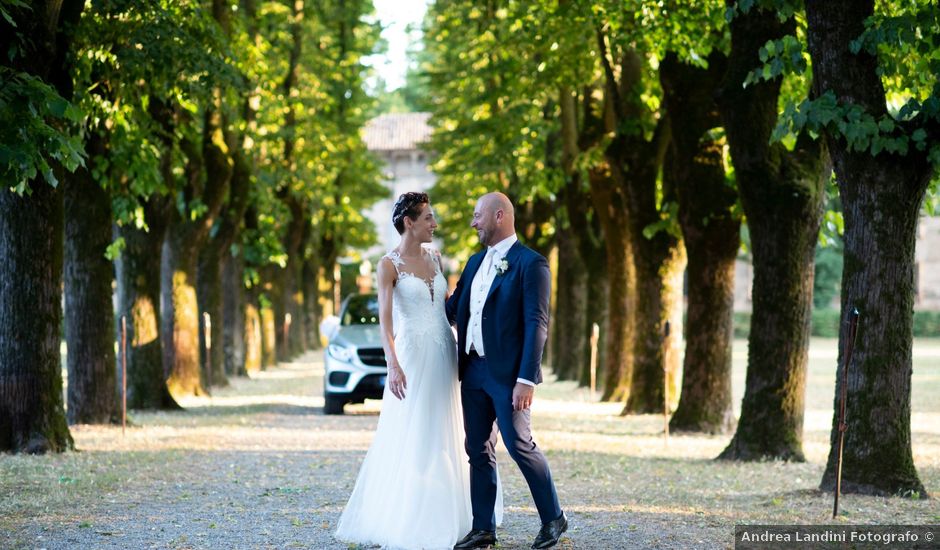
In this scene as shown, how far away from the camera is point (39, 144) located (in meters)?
10.7

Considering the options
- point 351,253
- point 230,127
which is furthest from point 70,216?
point 351,253

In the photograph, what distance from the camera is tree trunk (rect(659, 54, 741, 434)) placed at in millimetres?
17594

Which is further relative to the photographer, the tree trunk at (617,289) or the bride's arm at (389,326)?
the tree trunk at (617,289)

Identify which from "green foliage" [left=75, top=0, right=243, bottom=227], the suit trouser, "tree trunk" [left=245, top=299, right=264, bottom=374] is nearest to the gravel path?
the suit trouser

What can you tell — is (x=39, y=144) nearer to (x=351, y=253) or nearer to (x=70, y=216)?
(x=70, y=216)

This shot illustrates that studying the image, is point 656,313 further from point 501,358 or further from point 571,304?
point 501,358

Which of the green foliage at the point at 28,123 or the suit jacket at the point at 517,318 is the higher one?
the green foliage at the point at 28,123

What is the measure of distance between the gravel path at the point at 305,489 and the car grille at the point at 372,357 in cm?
137

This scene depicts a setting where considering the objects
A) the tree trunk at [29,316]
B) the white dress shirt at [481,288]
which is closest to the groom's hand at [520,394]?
the white dress shirt at [481,288]

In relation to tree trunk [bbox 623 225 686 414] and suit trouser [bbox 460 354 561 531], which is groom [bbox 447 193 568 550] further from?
tree trunk [bbox 623 225 686 414]

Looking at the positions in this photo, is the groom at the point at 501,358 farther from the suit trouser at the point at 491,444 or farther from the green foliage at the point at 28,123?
the green foliage at the point at 28,123

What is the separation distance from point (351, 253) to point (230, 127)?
3862 cm

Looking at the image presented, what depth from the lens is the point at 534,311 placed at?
8.25 metres

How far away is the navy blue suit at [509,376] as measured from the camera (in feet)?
27.0
